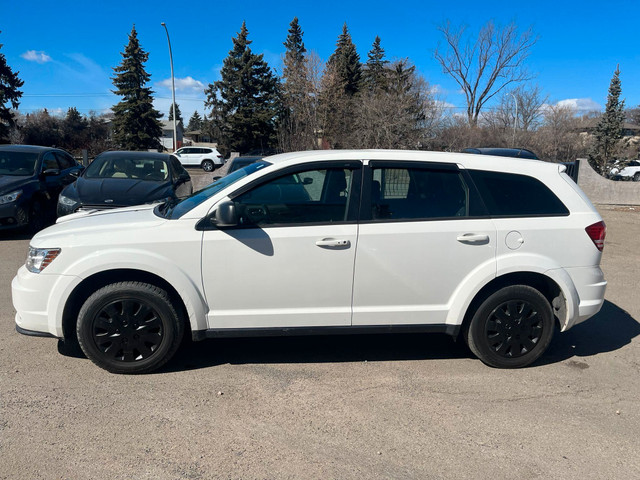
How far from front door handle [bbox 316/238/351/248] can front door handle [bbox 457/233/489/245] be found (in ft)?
2.98

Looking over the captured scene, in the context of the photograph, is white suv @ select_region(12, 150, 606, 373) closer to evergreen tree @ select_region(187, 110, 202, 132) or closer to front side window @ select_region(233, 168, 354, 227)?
front side window @ select_region(233, 168, 354, 227)

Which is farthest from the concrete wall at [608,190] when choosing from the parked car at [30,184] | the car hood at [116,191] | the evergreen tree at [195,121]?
the evergreen tree at [195,121]

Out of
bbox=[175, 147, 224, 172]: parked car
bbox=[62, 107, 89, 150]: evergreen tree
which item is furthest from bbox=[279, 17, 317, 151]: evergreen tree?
bbox=[62, 107, 89, 150]: evergreen tree

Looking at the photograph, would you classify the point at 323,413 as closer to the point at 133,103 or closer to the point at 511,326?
the point at 511,326

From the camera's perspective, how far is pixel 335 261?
12.7 ft

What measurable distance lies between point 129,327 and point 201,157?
113 ft

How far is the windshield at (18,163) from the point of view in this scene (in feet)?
31.5

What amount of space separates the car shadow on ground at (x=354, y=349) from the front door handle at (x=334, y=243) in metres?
1.09

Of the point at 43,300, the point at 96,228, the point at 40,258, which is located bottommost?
the point at 43,300

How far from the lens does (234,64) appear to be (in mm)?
43562

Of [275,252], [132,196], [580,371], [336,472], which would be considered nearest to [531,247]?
[580,371]

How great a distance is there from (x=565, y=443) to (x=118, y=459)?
2.73 m

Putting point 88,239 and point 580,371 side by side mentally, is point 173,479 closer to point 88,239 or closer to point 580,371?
point 88,239

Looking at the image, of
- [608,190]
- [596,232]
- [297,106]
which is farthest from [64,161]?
[297,106]
